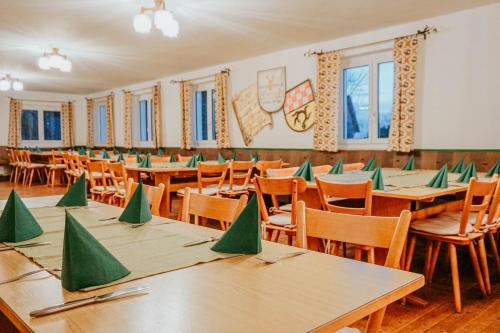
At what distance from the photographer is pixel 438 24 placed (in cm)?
497

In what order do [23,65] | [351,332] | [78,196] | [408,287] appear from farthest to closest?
[23,65] < [78,196] < [351,332] < [408,287]

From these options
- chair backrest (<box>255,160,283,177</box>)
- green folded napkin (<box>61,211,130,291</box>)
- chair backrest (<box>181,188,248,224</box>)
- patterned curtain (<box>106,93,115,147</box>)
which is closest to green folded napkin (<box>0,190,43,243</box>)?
green folded napkin (<box>61,211,130,291</box>)

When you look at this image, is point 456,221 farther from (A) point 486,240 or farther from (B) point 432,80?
(B) point 432,80

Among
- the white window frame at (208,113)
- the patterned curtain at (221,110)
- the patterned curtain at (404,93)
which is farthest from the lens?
the white window frame at (208,113)

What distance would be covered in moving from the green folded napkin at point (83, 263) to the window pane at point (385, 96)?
17.1 feet

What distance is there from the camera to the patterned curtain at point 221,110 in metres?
7.78

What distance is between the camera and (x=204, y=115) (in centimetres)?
897

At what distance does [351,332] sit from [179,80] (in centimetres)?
826

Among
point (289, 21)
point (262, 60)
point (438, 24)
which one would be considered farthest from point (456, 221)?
point (262, 60)

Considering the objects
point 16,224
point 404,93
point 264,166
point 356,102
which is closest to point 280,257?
point 16,224

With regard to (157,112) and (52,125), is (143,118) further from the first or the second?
(52,125)

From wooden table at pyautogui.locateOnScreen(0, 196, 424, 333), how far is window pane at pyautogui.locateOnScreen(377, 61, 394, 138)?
487 centimetres

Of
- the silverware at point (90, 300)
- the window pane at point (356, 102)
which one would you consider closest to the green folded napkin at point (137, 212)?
the silverware at point (90, 300)

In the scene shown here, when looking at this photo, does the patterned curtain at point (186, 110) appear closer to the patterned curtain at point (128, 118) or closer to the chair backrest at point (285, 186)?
the patterned curtain at point (128, 118)
